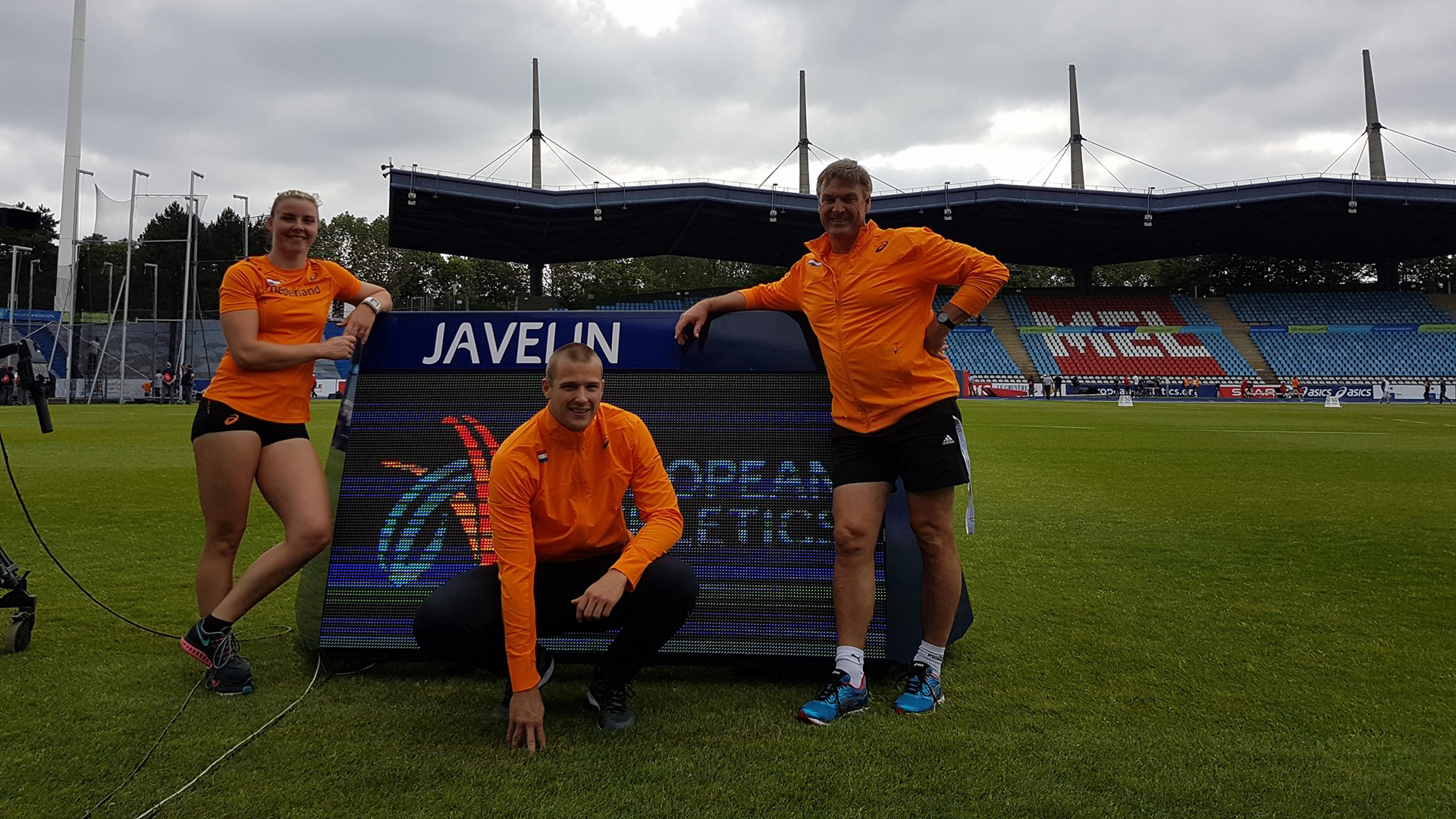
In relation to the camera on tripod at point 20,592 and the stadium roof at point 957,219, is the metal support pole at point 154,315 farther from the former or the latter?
the camera on tripod at point 20,592

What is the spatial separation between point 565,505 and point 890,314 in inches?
47.8

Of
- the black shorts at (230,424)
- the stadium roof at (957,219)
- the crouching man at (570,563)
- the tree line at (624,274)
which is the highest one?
the tree line at (624,274)

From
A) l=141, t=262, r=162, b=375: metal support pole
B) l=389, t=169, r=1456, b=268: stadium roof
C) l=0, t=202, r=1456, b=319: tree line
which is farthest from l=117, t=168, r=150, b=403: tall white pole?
l=0, t=202, r=1456, b=319: tree line

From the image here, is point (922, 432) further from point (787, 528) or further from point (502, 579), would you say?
point (502, 579)

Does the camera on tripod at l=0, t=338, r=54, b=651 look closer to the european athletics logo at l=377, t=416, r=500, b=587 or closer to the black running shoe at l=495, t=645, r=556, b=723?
the european athletics logo at l=377, t=416, r=500, b=587

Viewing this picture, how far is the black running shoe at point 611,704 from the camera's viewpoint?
2518 millimetres

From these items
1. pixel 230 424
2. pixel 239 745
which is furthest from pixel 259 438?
pixel 239 745

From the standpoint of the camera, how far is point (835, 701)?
2.68 meters

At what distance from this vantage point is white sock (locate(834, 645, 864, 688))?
2.74 meters

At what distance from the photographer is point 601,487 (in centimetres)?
259

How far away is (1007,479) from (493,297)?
185 ft

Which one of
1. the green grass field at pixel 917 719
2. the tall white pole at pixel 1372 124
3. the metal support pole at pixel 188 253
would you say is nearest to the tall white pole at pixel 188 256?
the metal support pole at pixel 188 253

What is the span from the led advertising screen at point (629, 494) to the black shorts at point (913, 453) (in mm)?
268

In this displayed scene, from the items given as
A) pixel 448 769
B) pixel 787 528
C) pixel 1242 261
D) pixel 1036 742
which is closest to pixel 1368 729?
Answer: pixel 1036 742
